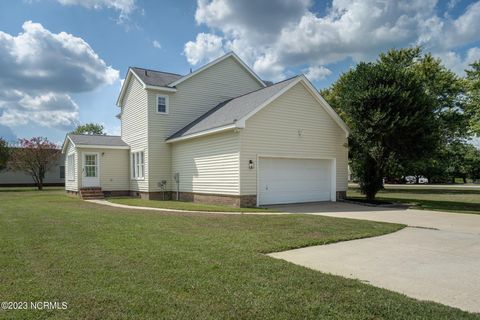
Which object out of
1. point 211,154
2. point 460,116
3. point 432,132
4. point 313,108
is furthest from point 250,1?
point 460,116

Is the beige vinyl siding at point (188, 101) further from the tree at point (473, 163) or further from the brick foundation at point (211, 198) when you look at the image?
the tree at point (473, 163)

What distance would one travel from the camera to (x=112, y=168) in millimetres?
22734

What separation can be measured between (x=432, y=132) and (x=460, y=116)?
54.5 feet

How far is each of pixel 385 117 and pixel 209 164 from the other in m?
8.48

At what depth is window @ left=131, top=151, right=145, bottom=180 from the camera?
69.7 ft

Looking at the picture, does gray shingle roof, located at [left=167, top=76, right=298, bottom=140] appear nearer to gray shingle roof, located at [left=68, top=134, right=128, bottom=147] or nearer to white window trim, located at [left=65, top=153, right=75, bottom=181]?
gray shingle roof, located at [left=68, top=134, right=128, bottom=147]

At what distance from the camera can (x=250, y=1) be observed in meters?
14.4

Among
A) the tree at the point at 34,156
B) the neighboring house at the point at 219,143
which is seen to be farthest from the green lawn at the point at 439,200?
the tree at the point at 34,156

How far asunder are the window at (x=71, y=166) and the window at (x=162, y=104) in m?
7.86

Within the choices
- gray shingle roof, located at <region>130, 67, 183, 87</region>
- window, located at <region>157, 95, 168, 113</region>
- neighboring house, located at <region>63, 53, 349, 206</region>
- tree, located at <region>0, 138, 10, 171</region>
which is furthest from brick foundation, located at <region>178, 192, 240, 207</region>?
tree, located at <region>0, 138, 10, 171</region>

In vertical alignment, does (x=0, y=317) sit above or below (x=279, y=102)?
below

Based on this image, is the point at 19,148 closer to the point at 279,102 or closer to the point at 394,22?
the point at 279,102

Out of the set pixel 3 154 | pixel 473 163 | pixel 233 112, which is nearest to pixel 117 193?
pixel 233 112

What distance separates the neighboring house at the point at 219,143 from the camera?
15.4m
